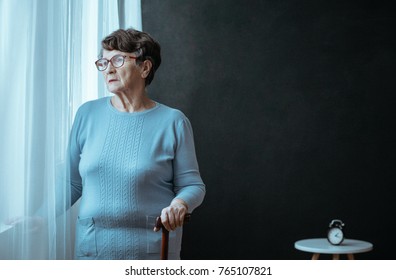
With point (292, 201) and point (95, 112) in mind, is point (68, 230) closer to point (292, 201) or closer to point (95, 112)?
point (95, 112)

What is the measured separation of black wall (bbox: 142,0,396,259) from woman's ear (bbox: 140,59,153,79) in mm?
2353

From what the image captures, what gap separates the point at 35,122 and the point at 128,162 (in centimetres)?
32

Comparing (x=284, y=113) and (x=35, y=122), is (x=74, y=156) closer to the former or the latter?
(x=35, y=122)

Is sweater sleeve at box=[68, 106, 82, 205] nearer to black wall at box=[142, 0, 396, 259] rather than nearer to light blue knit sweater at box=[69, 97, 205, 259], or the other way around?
light blue knit sweater at box=[69, 97, 205, 259]

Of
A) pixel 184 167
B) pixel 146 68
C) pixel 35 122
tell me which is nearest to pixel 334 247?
pixel 184 167

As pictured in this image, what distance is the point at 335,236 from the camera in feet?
13.5

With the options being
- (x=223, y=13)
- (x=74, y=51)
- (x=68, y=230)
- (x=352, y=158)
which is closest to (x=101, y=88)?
(x=74, y=51)

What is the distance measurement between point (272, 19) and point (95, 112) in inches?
106

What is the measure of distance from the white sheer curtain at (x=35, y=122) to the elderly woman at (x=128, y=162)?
83mm

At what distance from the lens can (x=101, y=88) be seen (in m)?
3.10

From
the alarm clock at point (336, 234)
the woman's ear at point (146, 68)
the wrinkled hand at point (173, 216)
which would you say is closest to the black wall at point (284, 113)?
the alarm clock at point (336, 234)

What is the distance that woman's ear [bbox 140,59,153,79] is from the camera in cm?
224

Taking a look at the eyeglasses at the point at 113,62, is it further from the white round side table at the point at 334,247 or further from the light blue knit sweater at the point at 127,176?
the white round side table at the point at 334,247

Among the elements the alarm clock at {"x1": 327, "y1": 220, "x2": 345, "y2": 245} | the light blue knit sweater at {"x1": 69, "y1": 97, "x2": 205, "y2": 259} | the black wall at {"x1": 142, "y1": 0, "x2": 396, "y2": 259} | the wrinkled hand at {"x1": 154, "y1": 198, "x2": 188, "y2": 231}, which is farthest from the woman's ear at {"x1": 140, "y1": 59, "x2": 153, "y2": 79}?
the black wall at {"x1": 142, "y1": 0, "x2": 396, "y2": 259}
